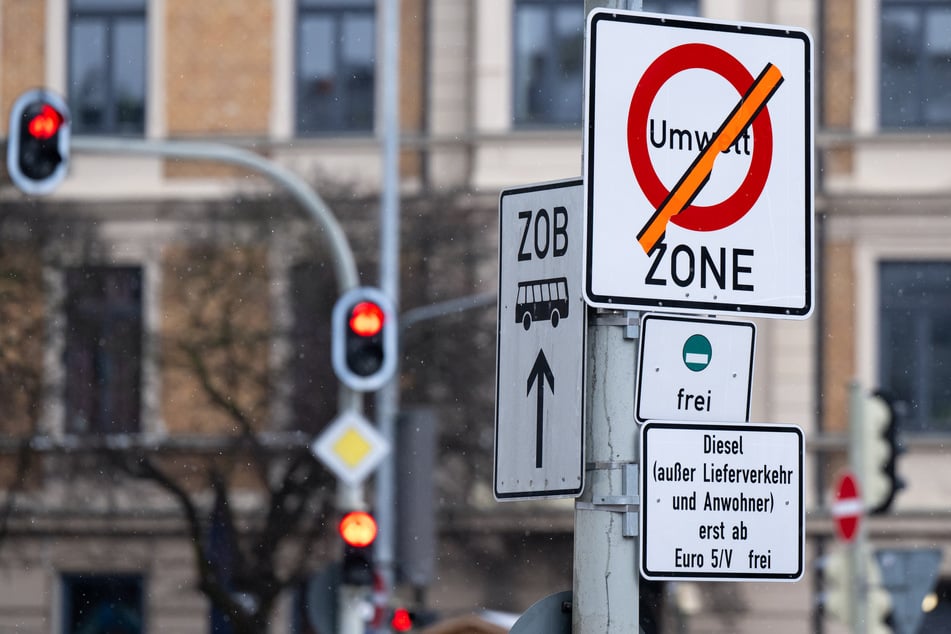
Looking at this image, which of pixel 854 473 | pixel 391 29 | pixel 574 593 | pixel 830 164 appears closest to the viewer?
pixel 574 593

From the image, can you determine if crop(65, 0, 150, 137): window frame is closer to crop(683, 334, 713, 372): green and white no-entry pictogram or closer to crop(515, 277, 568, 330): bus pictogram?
crop(515, 277, 568, 330): bus pictogram

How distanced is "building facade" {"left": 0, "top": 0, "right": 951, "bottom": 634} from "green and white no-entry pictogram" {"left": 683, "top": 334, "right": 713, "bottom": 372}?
21414mm

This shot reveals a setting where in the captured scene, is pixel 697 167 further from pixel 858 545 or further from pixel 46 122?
pixel 46 122

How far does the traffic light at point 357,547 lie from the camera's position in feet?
50.5

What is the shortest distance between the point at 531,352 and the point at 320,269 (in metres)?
22.3

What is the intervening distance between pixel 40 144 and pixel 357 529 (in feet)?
13.9

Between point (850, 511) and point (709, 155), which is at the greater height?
point (709, 155)

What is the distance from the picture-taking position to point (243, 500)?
27719 millimetres

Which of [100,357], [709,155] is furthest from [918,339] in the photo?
[709,155]

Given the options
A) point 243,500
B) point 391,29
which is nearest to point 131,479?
point 243,500

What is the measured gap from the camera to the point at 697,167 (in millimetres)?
4535

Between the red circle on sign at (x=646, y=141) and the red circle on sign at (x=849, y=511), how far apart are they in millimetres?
9091

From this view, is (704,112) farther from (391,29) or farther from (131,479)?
(131,479)

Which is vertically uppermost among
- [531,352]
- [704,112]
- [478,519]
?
[704,112]
